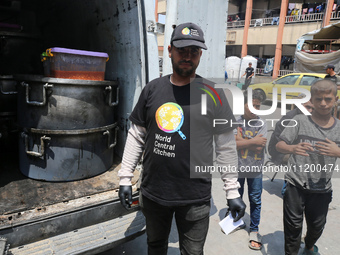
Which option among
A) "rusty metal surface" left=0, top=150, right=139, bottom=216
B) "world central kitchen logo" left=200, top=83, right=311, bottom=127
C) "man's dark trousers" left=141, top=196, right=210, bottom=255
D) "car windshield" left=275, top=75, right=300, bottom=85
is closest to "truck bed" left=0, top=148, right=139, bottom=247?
"rusty metal surface" left=0, top=150, right=139, bottom=216

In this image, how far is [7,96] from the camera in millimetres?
3479

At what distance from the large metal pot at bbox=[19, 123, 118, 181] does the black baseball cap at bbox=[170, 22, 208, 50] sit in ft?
4.49

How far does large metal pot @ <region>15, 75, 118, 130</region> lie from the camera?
8.80 ft

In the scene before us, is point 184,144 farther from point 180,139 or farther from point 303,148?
point 303,148

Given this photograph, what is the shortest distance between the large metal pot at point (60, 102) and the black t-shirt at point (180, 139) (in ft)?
3.17

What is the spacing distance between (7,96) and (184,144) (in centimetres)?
266

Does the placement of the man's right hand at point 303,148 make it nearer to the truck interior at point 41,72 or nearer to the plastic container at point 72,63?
the truck interior at point 41,72

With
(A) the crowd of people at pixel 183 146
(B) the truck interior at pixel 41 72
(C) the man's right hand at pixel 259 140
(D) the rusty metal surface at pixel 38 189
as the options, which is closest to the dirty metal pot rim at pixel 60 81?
(B) the truck interior at pixel 41 72

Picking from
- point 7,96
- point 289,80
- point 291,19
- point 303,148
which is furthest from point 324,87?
point 291,19

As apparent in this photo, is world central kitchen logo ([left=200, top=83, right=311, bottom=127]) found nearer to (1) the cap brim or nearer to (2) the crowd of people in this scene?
(2) the crowd of people

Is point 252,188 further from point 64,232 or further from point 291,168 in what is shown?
point 64,232

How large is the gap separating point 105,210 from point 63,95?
1179 mm

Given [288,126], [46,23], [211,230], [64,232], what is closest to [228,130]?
[288,126]

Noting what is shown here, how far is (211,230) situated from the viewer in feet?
11.5
